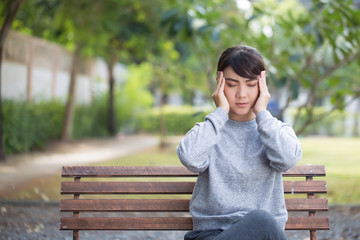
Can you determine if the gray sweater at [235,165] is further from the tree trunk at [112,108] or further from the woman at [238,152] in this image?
the tree trunk at [112,108]

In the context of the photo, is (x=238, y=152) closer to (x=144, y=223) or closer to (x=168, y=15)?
(x=144, y=223)

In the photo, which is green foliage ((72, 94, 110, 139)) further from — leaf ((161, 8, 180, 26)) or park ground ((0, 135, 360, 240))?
leaf ((161, 8, 180, 26))

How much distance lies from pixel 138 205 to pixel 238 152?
0.77 m

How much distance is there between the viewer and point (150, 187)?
111 inches

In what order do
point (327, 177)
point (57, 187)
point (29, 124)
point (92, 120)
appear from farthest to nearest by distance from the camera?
1. point (92, 120)
2. point (29, 124)
3. point (327, 177)
4. point (57, 187)

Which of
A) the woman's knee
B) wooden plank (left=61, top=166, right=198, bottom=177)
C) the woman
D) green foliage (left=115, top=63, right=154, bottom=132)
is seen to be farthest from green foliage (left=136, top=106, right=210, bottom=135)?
the woman's knee

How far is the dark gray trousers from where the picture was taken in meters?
2.17

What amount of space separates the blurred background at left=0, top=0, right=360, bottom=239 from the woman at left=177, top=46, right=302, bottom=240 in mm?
767

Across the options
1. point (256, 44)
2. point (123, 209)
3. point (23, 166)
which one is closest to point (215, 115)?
point (123, 209)

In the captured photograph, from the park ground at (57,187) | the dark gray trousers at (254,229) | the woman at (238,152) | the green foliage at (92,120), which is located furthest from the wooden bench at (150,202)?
the green foliage at (92,120)

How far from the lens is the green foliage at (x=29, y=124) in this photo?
10641mm

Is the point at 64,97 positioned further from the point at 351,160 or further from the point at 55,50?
the point at 351,160

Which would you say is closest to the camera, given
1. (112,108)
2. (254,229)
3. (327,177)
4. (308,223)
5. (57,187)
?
(254,229)

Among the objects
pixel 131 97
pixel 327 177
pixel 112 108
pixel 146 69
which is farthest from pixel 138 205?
pixel 131 97
